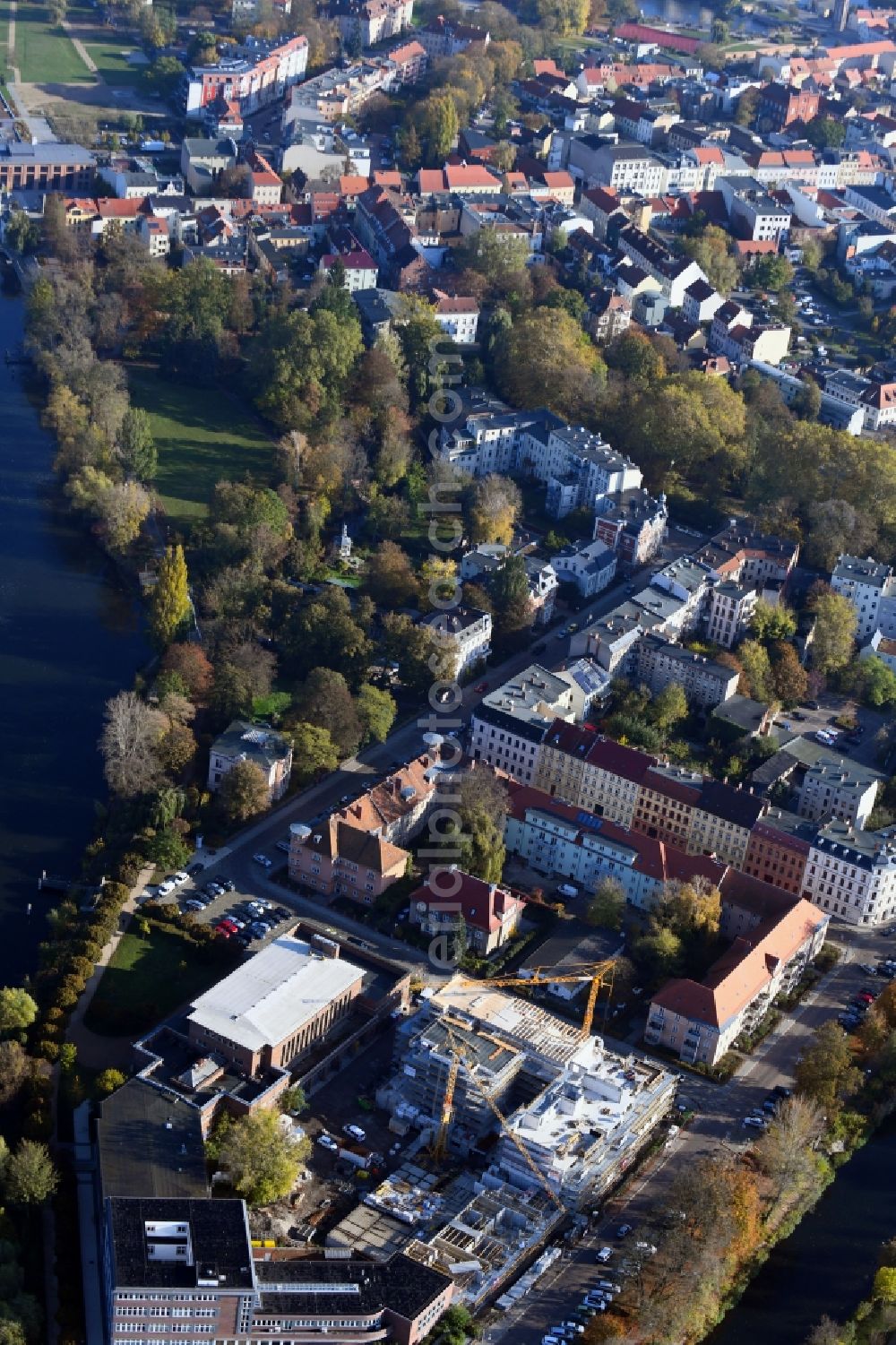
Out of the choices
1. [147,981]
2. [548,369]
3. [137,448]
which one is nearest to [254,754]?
[147,981]

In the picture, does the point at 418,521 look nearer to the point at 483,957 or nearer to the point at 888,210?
the point at 483,957

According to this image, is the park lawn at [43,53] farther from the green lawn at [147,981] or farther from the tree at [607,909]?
the tree at [607,909]

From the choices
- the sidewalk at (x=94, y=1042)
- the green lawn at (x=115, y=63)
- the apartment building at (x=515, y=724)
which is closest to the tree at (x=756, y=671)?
the apartment building at (x=515, y=724)

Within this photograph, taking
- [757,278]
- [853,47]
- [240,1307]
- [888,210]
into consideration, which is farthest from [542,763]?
[853,47]

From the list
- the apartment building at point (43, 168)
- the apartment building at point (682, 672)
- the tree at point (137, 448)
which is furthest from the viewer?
the apartment building at point (43, 168)

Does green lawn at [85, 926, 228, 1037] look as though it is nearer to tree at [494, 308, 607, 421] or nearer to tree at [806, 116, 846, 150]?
tree at [494, 308, 607, 421]

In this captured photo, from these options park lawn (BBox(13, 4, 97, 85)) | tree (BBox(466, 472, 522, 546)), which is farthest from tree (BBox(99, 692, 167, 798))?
park lawn (BBox(13, 4, 97, 85))

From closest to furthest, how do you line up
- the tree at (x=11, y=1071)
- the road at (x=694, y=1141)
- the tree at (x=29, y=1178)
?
1. the tree at (x=29, y=1178)
2. the road at (x=694, y=1141)
3. the tree at (x=11, y=1071)
